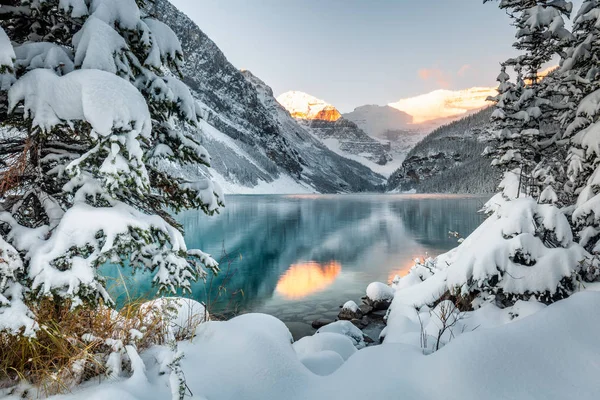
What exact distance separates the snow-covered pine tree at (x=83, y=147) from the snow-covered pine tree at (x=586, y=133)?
7.16m

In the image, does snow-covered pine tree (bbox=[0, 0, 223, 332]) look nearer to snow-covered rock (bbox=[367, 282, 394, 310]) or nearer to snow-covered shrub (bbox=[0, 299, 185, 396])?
snow-covered shrub (bbox=[0, 299, 185, 396])

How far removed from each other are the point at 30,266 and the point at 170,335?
1.77 m

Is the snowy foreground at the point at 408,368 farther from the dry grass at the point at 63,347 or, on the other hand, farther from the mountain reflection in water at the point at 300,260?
the mountain reflection in water at the point at 300,260

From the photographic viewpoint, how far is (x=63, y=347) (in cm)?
328

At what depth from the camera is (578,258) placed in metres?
5.82

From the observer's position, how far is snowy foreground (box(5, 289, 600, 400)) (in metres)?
3.04

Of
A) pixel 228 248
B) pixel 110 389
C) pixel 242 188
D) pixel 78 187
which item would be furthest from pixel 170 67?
pixel 242 188

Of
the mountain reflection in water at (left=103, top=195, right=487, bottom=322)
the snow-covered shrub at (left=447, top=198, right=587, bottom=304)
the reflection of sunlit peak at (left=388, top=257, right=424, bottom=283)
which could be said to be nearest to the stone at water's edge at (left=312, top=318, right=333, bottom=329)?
the mountain reflection in water at (left=103, top=195, right=487, bottom=322)

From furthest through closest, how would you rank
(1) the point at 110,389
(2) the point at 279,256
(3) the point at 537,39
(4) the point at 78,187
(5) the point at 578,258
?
(2) the point at 279,256
(3) the point at 537,39
(5) the point at 578,258
(4) the point at 78,187
(1) the point at 110,389

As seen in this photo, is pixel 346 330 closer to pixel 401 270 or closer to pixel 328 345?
pixel 328 345

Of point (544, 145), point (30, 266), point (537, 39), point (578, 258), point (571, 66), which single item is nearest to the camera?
point (30, 266)

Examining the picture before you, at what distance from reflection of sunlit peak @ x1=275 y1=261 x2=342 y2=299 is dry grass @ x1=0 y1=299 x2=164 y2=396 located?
574 inches

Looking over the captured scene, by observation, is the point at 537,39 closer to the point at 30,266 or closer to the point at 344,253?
the point at 30,266

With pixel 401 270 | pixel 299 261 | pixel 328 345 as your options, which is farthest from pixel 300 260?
pixel 328 345
